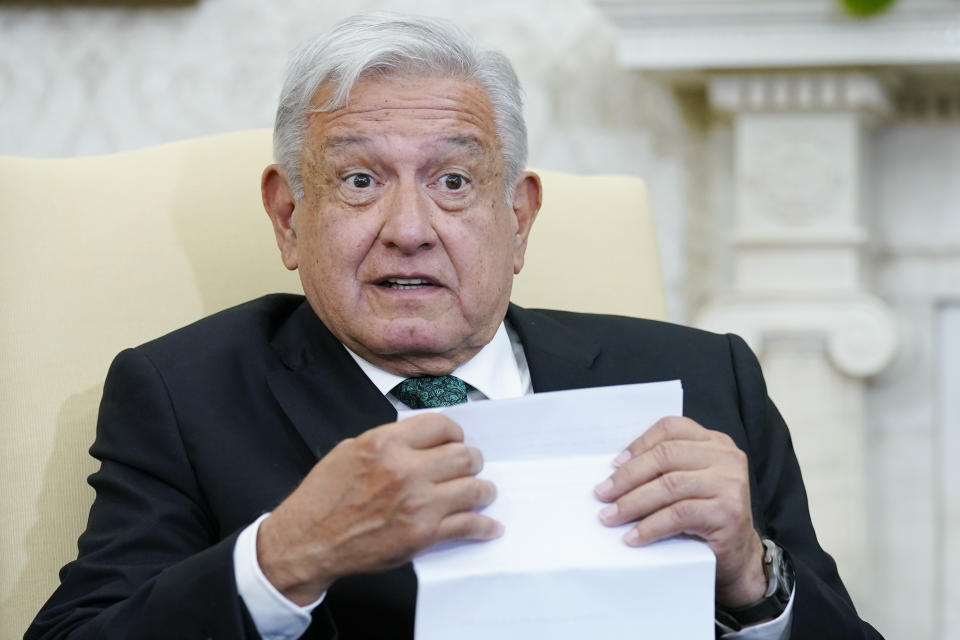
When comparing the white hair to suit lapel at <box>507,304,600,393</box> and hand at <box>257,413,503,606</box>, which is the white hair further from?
hand at <box>257,413,503,606</box>

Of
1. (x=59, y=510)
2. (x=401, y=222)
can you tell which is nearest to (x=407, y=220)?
(x=401, y=222)

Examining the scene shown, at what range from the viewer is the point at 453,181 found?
1471 millimetres

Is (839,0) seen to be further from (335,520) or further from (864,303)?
(335,520)

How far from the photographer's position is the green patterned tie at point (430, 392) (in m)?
1.47

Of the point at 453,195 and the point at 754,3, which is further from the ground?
the point at 754,3

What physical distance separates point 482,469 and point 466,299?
339 millimetres

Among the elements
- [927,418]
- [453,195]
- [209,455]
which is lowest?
[927,418]

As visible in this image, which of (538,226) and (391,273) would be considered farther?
(538,226)

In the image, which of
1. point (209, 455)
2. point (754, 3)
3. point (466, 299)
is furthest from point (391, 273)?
point (754, 3)

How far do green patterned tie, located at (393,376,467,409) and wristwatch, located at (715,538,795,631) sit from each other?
0.38m

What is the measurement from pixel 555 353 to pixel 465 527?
19.9 inches

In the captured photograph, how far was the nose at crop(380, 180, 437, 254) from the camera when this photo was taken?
54.8 inches

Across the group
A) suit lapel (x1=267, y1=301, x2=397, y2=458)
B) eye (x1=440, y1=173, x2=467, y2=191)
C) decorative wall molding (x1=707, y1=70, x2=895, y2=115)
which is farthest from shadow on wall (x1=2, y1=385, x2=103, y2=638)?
decorative wall molding (x1=707, y1=70, x2=895, y2=115)

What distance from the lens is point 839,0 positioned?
7.89 feet
